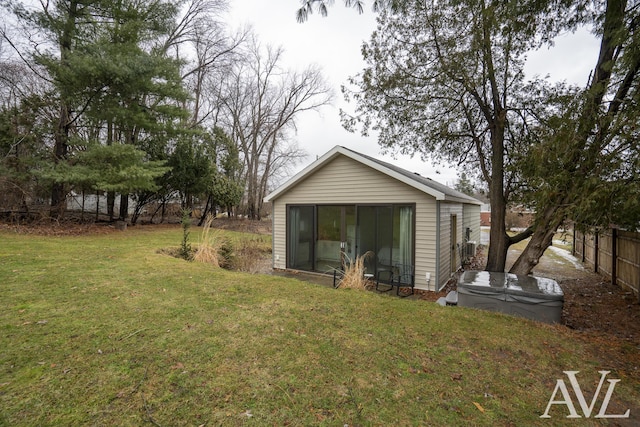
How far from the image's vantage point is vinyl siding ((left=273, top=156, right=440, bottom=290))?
21.8 feet

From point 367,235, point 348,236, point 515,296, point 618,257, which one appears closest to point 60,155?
point 348,236

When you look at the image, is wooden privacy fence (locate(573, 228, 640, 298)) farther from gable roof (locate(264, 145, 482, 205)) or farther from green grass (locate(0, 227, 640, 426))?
green grass (locate(0, 227, 640, 426))

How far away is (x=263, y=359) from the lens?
2811 mm

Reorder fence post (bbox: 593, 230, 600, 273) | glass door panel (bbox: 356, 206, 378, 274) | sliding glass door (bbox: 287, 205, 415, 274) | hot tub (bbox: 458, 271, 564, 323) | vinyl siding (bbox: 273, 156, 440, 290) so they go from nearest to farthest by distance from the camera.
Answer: hot tub (bbox: 458, 271, 564, 323) < vinyl siding (bbox: 273, 156, 440, 290) < sliding glass door (bbox: 287, 205, 415, 274) < glass door panel (bbox: 356, 206, 378, 274) < fence post (bbox: 593, 230, 600, 273)

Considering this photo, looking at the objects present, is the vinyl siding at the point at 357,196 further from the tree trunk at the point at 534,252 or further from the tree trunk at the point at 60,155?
the tree trunk at the point at 60,155

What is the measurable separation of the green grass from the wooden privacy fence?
377 centimetres

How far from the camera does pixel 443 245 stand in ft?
23.2

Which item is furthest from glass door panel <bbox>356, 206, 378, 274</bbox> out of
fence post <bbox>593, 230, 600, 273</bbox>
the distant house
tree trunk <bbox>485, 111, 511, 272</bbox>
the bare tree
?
the bare tree

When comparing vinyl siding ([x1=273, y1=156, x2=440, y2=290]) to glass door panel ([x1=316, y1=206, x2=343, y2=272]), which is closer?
vinyl siding ([x1=273, y1=156, x2=440, y2=290])

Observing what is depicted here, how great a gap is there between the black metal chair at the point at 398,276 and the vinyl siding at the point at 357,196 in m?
0.15

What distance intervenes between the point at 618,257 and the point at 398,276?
5.83m

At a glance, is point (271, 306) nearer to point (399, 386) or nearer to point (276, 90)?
point (399, 386)

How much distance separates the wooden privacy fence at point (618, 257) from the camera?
6.53 metres

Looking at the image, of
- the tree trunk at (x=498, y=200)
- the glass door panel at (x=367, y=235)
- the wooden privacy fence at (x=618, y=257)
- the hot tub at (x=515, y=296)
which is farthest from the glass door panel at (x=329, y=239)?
the wooden privacy fence at (x=618, y=257)
